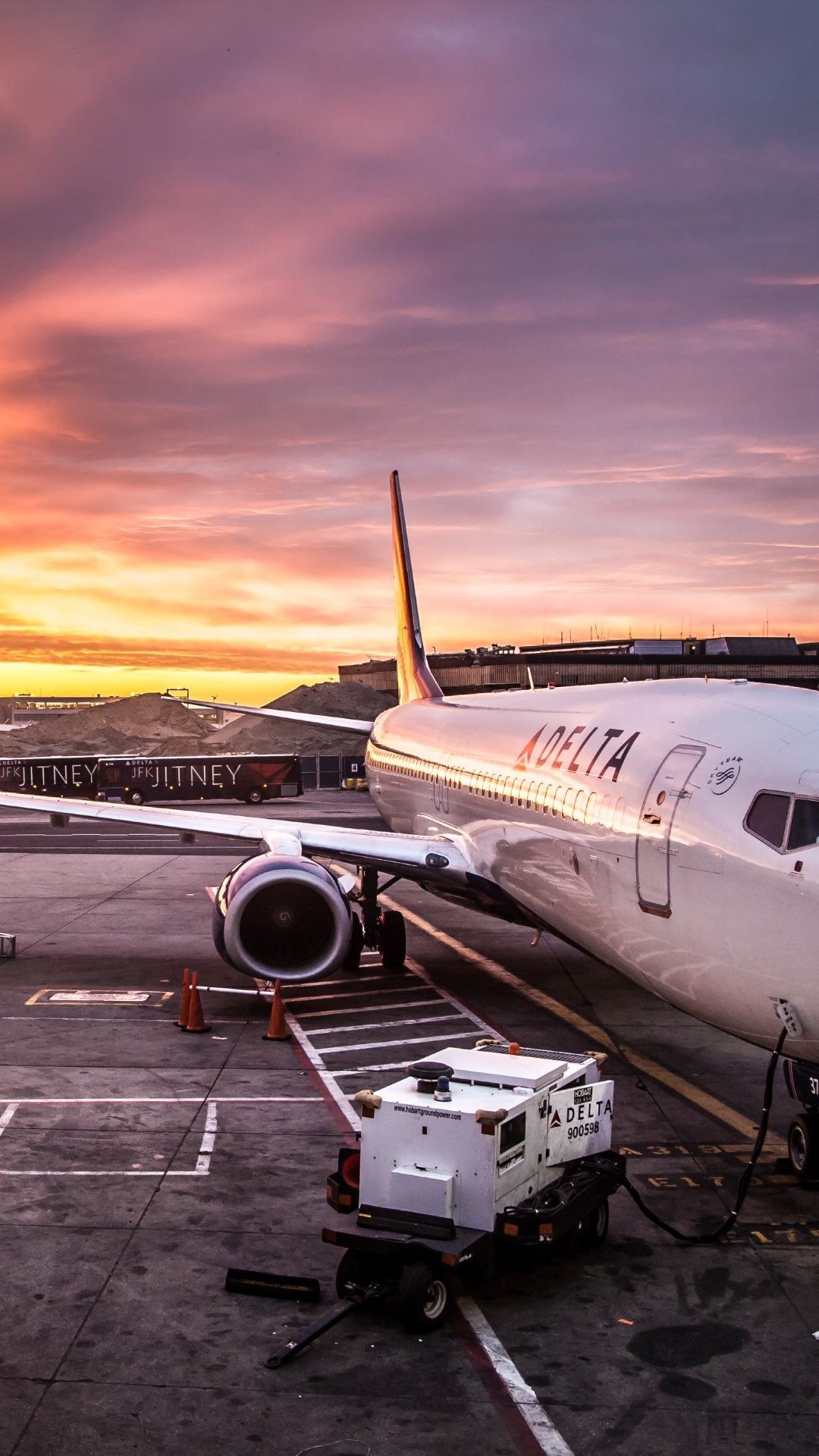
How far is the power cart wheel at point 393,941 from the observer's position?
75.4 ft

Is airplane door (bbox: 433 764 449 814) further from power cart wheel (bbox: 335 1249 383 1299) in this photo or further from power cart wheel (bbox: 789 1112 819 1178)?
power cart wheel (bbox: 335 1249 383 1299)


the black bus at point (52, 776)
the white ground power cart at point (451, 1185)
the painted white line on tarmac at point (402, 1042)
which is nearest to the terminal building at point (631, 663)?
the black bus at point (52, 776)

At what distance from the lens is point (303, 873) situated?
739 inches

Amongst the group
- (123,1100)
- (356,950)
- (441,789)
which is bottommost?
(356,950)

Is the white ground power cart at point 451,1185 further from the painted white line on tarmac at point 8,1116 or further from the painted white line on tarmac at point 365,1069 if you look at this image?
the painted white line on tarmac at point 365,1069

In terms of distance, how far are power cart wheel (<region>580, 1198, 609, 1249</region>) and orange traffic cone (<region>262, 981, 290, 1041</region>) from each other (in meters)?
7.52

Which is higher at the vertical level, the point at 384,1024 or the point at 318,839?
the point at 318,839

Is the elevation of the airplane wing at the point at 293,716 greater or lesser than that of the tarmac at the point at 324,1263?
greater

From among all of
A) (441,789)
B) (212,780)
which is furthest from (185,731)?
(441,789)

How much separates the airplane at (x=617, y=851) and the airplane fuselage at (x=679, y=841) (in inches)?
0.9

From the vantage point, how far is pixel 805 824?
406 inches

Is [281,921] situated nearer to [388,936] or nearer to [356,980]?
[356,980]

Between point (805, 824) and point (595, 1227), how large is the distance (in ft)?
12.1

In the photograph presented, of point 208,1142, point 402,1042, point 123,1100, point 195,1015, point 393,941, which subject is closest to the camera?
point 208,1142
